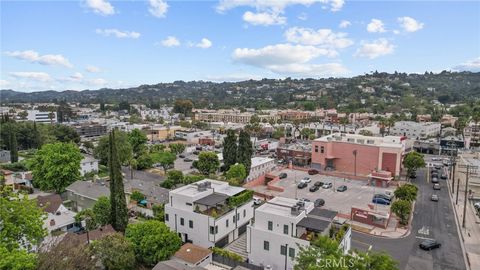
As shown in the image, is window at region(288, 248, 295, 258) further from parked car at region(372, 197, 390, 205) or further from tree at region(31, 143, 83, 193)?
tree at region(31, 143, 83, 193)

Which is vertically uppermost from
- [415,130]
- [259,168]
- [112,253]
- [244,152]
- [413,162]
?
[415,130]

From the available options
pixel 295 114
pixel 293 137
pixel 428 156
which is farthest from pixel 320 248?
pixel 295 114

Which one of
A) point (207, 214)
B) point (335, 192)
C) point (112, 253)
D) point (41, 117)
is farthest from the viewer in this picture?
point (41, 117)

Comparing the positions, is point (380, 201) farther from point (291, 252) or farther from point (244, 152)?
point (291, 252)

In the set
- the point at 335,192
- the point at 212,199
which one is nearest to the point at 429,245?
the point at 335,192

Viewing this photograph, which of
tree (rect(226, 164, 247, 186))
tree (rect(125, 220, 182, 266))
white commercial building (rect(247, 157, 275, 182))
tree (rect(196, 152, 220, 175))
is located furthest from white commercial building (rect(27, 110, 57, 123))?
tree (rect(125, 220, 182, 266))

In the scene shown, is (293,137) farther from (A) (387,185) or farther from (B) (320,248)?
(B) (320,248)
